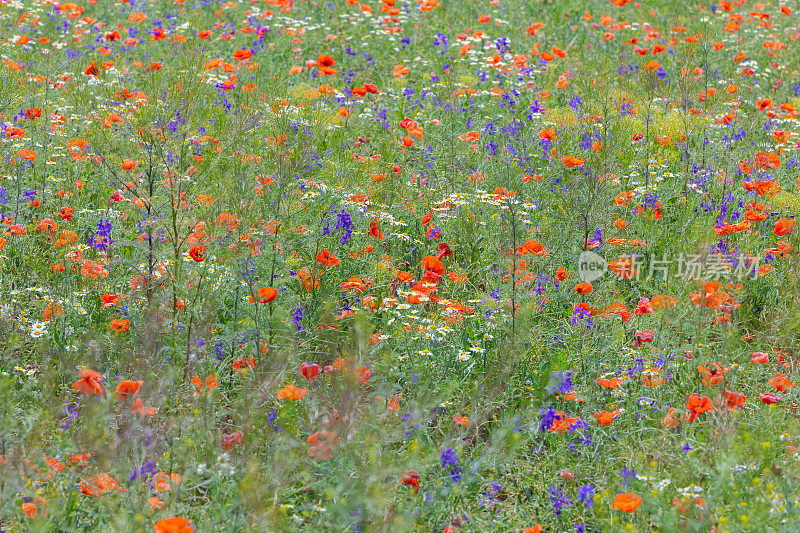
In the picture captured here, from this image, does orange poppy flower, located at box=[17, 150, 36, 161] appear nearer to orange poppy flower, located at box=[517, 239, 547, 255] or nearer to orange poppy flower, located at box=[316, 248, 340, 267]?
orange poppy flower, located at box=[316, 248, 340, 267]

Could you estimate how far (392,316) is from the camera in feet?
12.3

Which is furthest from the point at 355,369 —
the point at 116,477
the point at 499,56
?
the point at 499,56

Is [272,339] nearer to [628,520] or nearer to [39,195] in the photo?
[628,520]

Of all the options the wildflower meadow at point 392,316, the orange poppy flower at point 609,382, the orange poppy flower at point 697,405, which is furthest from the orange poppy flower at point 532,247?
the orange poppy flower at point 697,405

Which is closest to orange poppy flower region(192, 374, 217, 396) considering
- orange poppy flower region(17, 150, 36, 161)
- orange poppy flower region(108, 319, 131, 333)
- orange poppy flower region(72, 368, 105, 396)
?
orange poppy flower region(72, 368, 105, 396)

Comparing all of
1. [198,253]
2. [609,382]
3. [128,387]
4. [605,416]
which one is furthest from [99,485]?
[609,382]

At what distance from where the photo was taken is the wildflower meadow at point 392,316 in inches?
106

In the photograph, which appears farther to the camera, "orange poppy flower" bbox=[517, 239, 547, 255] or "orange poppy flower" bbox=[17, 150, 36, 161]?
"orange poppy flower" bbox=[17, 150, 36, 161]

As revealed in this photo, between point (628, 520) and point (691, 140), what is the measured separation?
3.41m

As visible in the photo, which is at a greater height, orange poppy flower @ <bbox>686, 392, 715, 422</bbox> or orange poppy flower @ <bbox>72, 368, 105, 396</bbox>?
orange poppy flower @ <bbox>72, 368, 105, 396</bbox>

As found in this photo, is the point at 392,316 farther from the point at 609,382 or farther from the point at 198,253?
the point at 609,382

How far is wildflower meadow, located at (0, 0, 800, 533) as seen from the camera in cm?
270

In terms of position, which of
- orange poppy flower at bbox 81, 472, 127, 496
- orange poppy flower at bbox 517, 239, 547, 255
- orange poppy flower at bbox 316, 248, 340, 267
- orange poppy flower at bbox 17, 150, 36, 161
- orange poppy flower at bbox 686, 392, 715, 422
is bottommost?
orange poppy flower at bbox 81, 472, 127, 496

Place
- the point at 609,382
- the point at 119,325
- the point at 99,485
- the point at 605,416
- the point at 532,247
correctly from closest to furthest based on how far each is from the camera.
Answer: the point at 99,485 → the point at 605,416 → the point at 609,382 → the point at 119,325 → the point at 532,247
